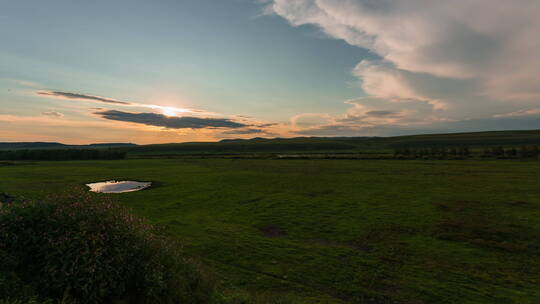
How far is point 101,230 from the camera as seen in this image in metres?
9.18

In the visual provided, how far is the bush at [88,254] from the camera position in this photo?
26.6 feet

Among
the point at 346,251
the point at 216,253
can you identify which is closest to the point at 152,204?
the point at 216,253

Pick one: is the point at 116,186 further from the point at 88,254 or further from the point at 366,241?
the point at 88,254

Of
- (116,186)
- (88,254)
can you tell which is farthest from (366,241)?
(116,186)

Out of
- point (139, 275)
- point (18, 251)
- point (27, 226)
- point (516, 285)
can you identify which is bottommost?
point (516, 285)

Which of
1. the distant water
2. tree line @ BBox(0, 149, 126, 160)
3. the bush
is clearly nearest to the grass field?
the bush

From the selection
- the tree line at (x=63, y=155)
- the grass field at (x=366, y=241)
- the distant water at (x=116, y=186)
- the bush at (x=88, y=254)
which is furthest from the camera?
the tree line at (x=63, y=155)

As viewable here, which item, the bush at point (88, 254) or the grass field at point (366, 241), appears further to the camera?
the grass field at point (366, 241)

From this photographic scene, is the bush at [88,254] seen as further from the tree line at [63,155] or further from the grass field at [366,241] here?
the tree line at [63,155]

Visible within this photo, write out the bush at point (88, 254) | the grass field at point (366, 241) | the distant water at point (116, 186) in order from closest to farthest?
the bush at point (88, 254), the grass field at point (366, 241), the distant water at point (116, 186)

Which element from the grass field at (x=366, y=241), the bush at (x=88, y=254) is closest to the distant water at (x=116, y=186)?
the grass field at (x=366, y=241)

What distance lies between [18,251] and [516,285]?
21.7 metres

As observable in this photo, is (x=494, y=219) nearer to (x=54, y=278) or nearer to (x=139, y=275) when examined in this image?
(x=139, y=275)

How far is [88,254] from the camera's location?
835 centimetres
